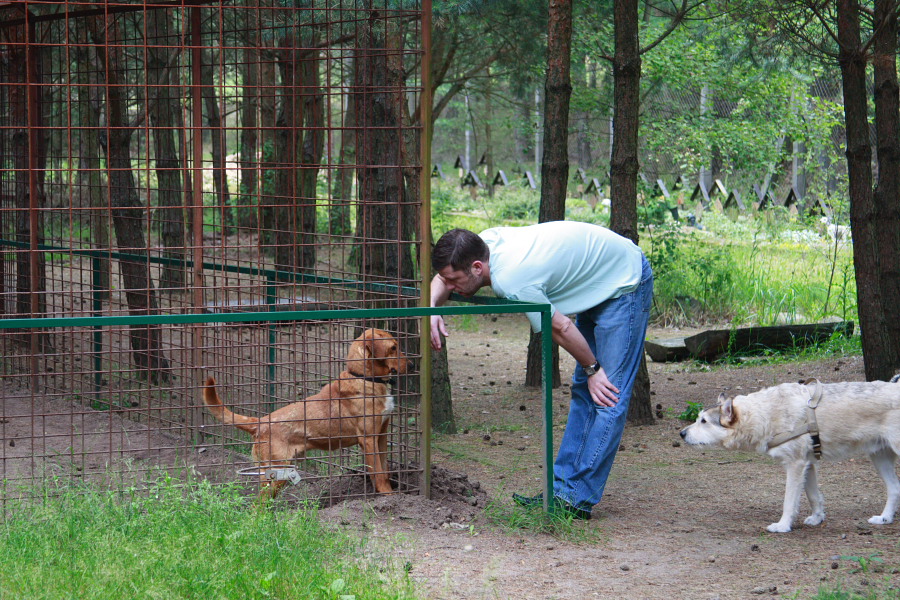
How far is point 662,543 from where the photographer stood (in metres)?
5.03

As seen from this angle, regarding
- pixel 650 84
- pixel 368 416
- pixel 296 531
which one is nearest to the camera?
pixel 296 531

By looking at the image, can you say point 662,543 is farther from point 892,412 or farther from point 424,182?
point 424,182

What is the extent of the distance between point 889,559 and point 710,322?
9472 millimetres

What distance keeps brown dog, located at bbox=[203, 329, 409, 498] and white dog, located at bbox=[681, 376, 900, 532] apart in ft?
6.58

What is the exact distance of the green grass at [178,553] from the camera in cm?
373

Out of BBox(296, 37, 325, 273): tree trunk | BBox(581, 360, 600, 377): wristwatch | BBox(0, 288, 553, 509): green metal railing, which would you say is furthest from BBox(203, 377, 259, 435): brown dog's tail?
BBox(581, 360, 600, 377): wristwatch

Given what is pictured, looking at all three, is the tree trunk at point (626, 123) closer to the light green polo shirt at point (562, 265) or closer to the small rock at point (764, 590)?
the light green polo shirt at point (562, 265)

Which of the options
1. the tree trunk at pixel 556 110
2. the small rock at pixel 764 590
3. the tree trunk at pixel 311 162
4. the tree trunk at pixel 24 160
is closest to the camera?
the small rock at pixel 764 590

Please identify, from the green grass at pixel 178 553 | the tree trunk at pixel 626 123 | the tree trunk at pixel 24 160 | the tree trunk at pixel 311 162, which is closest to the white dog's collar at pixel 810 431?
the green grass at pixel 178 553

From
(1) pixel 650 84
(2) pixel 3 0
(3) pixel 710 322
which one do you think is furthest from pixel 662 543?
(1) pixel 650 84

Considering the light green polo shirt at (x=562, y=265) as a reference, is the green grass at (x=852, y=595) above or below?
below

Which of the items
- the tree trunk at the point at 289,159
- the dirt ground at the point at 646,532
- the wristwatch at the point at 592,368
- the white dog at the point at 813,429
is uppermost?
the tree trunk at the point at 289,159

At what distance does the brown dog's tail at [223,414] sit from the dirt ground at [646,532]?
79 cm

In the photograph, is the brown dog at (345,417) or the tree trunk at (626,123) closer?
the brown dog at (345,417)
